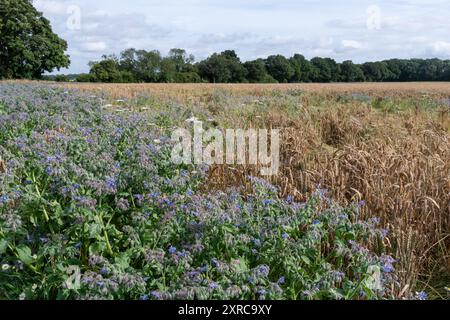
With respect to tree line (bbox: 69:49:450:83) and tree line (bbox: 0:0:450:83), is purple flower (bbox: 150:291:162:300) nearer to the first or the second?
tree line (bbox: 0:0:450:83)

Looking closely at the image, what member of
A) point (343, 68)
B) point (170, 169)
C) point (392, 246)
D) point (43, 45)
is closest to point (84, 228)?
point (170, 169)

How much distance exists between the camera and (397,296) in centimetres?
350

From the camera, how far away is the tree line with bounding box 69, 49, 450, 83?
69.3 meters

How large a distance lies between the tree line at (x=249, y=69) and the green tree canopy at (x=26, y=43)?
1006cm

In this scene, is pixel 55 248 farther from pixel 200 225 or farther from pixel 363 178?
pixel 363 178
